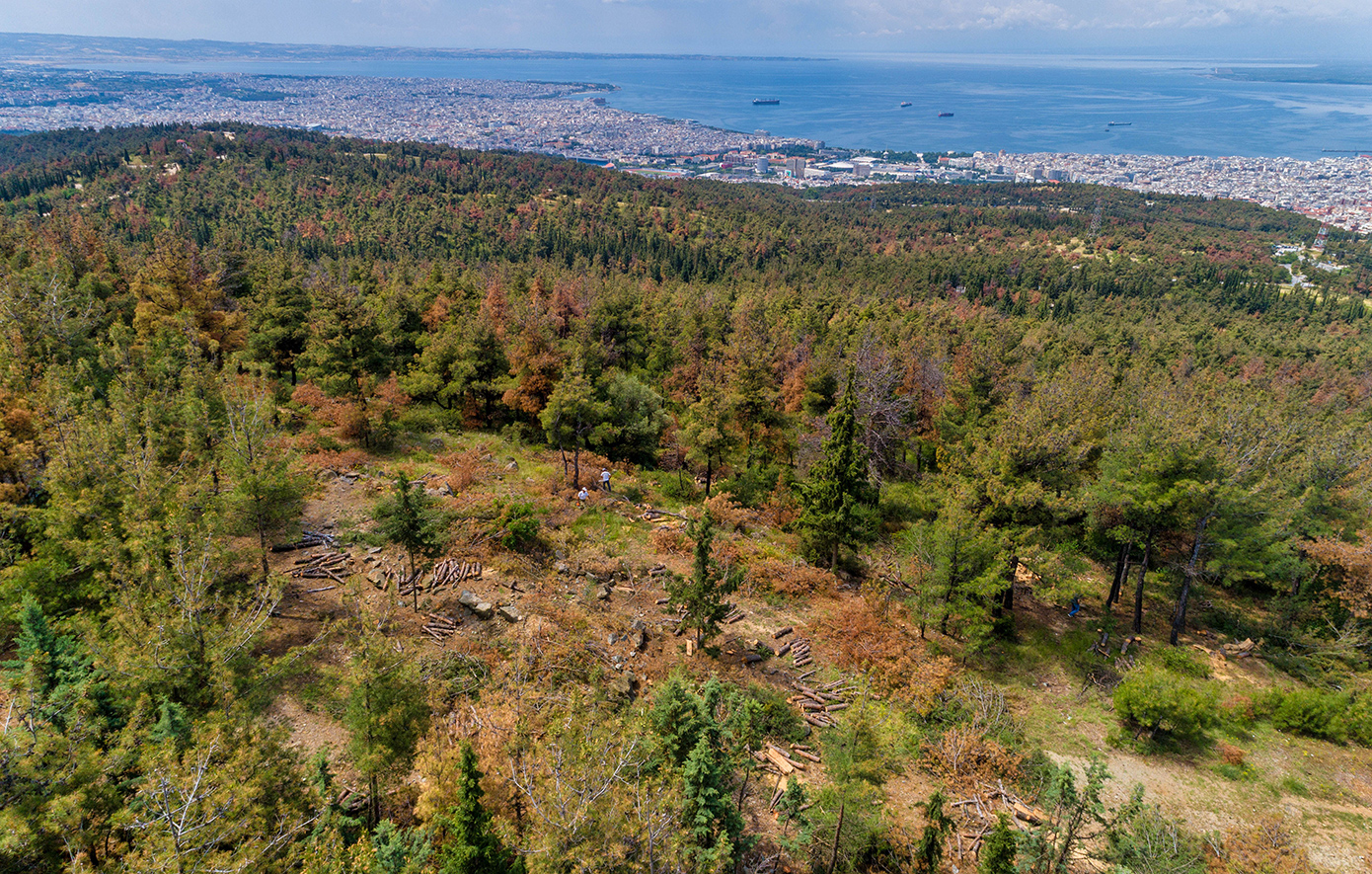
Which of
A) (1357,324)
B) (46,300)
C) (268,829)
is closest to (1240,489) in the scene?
(268,829)

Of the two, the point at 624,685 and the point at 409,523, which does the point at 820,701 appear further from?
the point at 409,523

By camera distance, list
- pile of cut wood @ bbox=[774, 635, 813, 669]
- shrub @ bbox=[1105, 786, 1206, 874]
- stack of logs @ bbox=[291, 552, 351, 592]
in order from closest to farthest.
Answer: shrub @ bbox=[1105, 786, 1206, 874], pile of cut wood @ bbox=[774, 635, 813, 669], stack of logs @ bbox=[291, 552, 351, 592]

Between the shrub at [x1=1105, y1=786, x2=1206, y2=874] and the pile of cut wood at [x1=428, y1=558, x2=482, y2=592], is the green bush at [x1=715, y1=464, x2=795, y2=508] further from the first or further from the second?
the shrub at [x1=1105, y1=786, x2=1206, y2=874]

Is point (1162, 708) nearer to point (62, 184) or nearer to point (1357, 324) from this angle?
point (1357, 324)

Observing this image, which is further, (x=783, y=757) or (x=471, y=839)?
(x=783, y=757)

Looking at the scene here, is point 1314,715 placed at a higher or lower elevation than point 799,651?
lower

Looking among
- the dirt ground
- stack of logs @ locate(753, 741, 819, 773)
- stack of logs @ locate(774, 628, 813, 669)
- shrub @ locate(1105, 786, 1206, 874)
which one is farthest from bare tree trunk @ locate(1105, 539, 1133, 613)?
stack of logs @ locate(753, 741, 819, 773)

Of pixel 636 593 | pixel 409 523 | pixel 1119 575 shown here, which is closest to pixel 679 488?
pixel 636 593

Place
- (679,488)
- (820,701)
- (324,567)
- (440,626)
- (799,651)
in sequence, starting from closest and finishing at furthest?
(820,701)
(440,626)
(799,651)
(324,567)
(679,488)
